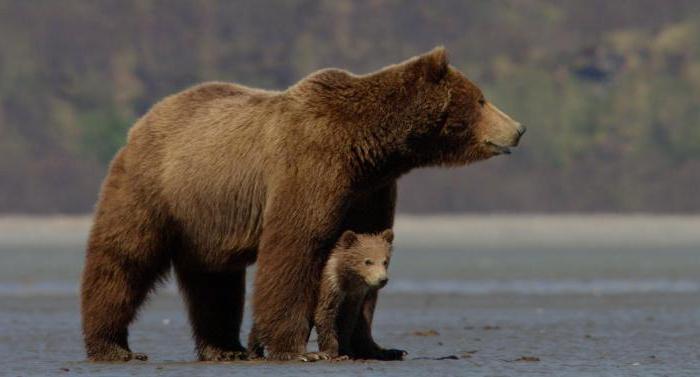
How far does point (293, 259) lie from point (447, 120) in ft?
4.32

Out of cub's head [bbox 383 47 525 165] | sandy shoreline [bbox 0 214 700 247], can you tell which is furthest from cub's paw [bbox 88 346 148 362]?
sandy shoreline [bbox 0 214 700 247]

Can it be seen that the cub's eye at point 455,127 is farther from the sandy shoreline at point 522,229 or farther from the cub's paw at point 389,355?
the sandy shoreline at point 522,229

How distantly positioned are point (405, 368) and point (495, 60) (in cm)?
5708

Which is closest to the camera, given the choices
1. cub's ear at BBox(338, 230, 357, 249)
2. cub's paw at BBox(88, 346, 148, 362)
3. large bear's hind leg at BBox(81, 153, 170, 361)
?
cub's ear at BBox(338, 230, 357, 249)

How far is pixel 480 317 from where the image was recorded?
52.9 feet

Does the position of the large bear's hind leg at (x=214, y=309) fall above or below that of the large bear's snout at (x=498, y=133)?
below

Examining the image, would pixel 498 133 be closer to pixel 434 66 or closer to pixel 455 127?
pixel 455 127

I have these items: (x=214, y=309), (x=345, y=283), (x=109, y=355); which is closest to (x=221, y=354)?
(x=214, y=309)

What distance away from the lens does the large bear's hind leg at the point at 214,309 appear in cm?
1103

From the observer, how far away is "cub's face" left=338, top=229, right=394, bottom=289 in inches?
393

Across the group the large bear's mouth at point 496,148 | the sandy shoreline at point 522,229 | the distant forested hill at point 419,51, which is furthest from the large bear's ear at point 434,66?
the distant forested hill at point 419,51

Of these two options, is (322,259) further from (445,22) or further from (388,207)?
(445,22)

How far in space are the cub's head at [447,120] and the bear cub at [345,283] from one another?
26.8 inches

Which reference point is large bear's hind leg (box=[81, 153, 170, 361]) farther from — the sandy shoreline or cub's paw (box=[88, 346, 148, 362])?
the sandy shoreline
